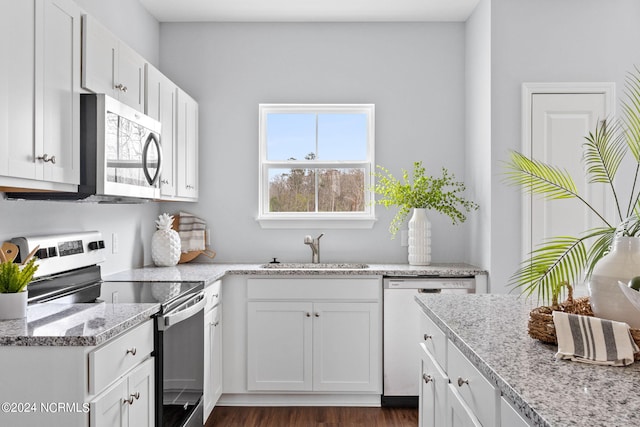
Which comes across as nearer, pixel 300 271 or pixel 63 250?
pixel 63 250

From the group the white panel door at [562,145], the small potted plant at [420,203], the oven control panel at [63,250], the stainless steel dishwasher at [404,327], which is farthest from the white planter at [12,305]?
the white panel door at [562,145]

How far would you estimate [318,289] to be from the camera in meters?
3.52

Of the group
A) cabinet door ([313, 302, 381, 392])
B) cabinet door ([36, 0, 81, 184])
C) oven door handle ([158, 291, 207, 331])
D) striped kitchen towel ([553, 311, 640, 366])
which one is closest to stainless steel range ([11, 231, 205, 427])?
oven door handle ([158, 291, 207, 331])

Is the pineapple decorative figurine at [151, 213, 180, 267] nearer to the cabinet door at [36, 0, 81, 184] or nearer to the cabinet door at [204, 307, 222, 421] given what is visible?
the cabinet door at [204, 307, 222, 421]

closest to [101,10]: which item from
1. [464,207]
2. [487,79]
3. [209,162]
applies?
[209,162]

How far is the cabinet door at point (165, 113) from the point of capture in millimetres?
3006

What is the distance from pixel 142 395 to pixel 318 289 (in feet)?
5.36

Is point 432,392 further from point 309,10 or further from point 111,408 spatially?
point 309,10

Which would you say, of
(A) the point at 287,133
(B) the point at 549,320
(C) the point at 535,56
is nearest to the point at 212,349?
Result: (A) the point at 287,133

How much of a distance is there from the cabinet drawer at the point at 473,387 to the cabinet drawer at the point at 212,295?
1703 mm

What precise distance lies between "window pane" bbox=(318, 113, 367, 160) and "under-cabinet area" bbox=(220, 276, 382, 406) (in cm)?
111

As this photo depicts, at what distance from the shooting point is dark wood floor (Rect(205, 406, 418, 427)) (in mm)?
3271

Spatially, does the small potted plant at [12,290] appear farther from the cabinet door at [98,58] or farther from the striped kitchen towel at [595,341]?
the striped kitchen towel at [595,341]

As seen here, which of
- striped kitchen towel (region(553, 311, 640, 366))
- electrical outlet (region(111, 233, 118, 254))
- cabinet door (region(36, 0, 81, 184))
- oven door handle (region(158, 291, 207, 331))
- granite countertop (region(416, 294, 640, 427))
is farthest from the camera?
electrical outlet (region(111, 233, 118, 254))
